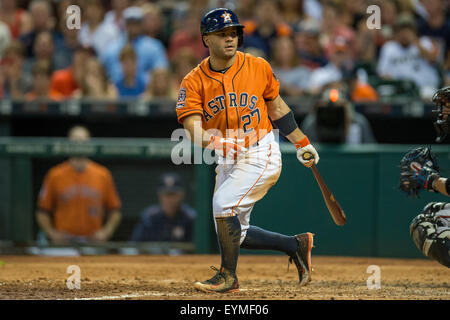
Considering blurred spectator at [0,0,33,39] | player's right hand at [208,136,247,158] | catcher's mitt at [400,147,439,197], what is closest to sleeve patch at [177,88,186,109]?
player's right hand at [208,136,247,158]

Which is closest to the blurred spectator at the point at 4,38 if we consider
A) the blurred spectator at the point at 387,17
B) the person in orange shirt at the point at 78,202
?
the person in orange shirt at the point at 78,202

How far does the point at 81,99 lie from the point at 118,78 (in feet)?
2.88

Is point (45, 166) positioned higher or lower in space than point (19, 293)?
higher

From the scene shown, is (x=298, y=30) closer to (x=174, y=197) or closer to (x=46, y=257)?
(x=174, y=197)

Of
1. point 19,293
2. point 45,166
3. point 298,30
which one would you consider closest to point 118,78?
point 45,166

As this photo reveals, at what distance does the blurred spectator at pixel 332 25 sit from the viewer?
8.66 m

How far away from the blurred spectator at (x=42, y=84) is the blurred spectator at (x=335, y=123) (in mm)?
3066

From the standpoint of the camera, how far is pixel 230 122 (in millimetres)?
4324

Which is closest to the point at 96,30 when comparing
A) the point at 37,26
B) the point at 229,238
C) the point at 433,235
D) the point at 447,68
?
the point at 37,26

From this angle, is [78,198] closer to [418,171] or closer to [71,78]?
[71,78]

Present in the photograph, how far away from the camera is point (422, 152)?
452 centimetres

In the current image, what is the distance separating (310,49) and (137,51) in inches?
82.7

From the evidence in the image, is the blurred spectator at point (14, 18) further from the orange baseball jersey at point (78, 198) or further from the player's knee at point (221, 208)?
the player's knee at point (221, 208)

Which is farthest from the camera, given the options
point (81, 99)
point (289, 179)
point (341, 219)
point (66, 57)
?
point (66, 57)
